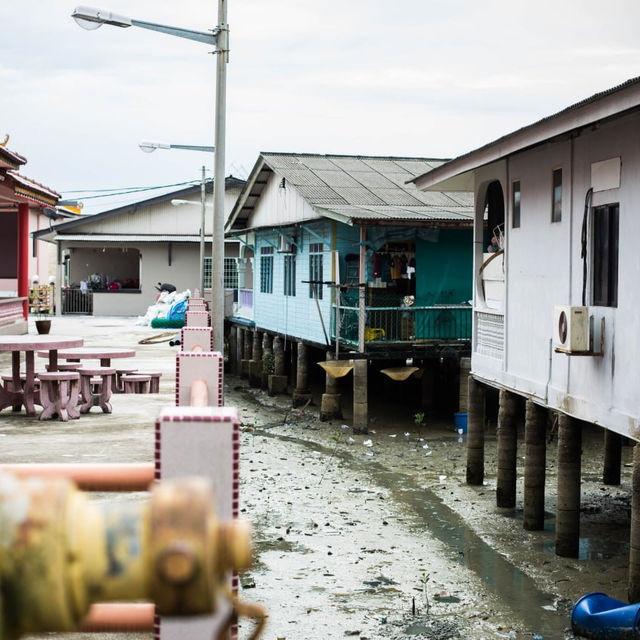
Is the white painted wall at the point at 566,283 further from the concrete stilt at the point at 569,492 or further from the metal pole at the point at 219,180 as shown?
the metal pole at the point at 219,180

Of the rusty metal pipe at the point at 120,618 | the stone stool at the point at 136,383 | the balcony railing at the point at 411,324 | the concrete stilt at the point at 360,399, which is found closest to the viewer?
the rusty metal pipe at the point at 120,618

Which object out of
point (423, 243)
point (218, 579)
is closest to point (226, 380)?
point (423, 243)

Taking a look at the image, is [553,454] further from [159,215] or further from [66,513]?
[159,215]

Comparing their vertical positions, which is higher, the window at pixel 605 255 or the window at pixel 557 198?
the window at pixel 557 198

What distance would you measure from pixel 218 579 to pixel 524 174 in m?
13.2

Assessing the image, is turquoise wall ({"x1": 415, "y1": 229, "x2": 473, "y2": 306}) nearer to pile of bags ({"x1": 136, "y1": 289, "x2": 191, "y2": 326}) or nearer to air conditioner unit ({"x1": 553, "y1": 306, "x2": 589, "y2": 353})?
air conditioner unit ({"x1": 553, "y1": 306, "x2": 589, "y2": 353})

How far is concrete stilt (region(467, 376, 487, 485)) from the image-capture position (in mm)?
16047

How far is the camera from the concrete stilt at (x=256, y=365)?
29712mm

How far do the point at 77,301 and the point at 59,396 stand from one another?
3438 cm

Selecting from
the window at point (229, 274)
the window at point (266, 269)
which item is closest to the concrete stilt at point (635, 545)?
the window at point (266, 269)

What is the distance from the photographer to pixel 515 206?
14594 mm

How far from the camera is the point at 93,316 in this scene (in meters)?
49.4

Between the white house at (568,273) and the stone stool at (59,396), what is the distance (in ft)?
21.9

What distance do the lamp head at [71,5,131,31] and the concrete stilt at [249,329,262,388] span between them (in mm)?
17106
